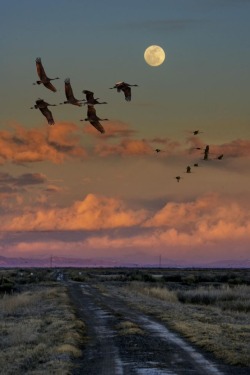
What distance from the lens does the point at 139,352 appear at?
23562 millimetres

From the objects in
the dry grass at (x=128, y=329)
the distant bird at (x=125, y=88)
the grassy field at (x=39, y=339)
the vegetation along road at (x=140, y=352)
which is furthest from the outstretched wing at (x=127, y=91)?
the dry grass at (x=128, y=329)

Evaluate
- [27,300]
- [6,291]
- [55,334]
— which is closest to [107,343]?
[55,334]

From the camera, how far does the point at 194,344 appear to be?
25.6 meters

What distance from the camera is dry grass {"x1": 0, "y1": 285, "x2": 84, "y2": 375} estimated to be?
21298 mm

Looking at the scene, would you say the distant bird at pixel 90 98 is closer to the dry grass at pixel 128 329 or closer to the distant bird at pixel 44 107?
the distant bird at pixel 44 107

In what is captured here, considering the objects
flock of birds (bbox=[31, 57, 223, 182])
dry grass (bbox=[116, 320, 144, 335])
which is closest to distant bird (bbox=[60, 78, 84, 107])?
flock of birds (bbox=[31, 57, 223, 182])

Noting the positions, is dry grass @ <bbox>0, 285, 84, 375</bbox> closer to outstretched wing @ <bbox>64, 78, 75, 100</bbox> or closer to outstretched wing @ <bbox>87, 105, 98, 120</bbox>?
outstretched wing @ <bbox>87, 105, 98, 120</bbox>

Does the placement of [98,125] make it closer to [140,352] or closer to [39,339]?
[140,352]

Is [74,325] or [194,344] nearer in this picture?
[194,344]

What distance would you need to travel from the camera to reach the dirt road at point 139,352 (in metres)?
20.2

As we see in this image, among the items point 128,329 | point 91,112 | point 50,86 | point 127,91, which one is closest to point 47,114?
point 91,112

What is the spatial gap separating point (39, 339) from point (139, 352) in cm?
577

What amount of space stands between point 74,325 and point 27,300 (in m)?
20.5

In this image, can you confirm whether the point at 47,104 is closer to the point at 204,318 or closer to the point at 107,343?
the point at 107,343
